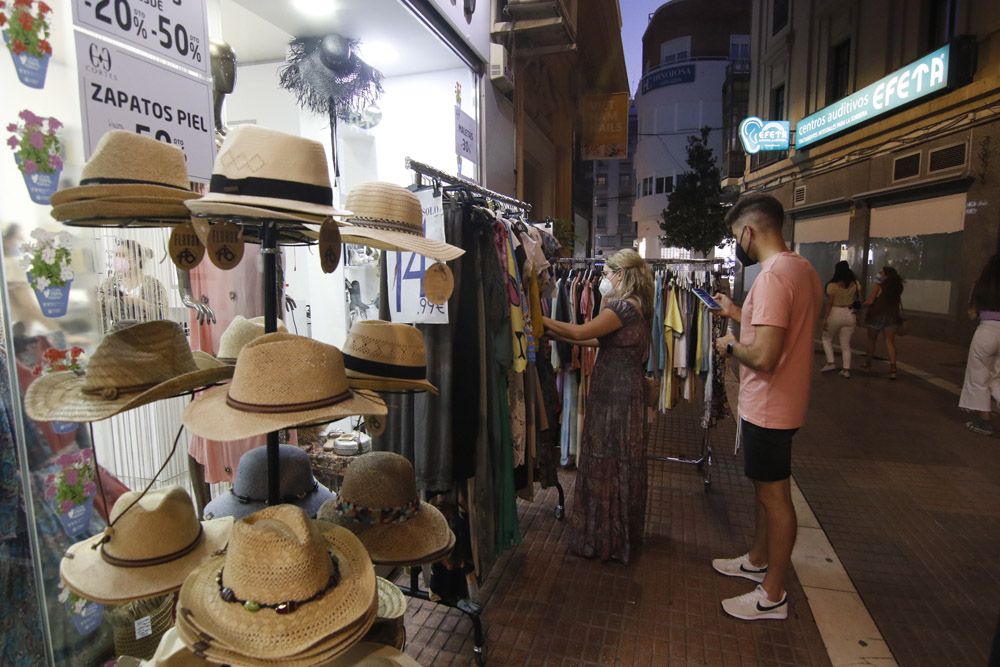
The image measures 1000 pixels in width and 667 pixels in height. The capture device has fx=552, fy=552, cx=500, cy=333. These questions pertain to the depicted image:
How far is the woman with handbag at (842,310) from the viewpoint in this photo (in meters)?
8.76

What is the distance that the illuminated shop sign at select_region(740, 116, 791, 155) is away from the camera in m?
16.5

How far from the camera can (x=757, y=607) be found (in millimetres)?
2975

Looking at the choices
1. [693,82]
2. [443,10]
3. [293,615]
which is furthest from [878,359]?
[693,82]

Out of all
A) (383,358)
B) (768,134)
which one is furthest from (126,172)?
(768,134)

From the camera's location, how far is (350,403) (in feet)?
4.30

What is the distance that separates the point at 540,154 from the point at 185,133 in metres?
8.63

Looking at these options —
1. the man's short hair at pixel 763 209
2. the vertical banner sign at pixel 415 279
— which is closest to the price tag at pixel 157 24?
the vertical banner sign at pixel 415 279

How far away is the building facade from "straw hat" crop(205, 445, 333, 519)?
38.7 ft

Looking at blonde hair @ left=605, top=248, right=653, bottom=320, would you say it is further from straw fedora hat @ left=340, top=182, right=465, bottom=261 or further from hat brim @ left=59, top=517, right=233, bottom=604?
hat brim @ left=59, top=517, right=233, bottom=604

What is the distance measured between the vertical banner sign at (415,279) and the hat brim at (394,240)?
0.60m

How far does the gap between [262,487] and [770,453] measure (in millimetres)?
2432

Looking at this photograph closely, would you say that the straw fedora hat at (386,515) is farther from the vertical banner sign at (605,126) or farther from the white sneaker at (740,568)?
the vertical banner sign at (605,126)

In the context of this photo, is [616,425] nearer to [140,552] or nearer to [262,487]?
[262,487]

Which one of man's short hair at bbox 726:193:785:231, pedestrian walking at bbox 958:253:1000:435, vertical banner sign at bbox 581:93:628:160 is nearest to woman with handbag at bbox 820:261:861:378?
pedestrian walking at bbox 958:253:1000:435
